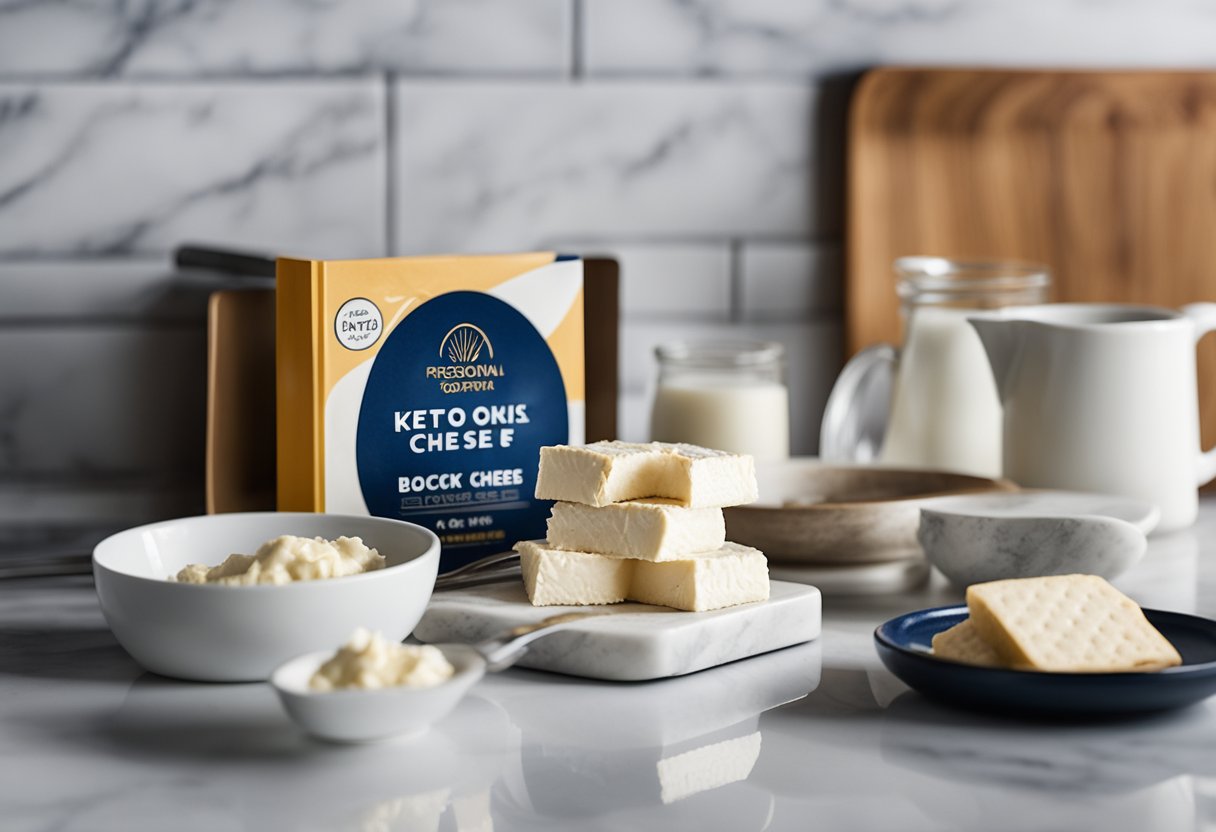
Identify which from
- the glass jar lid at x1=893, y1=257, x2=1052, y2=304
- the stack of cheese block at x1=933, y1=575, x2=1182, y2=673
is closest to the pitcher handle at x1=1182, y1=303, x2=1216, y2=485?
the glass jar lid at x1=893, y1=257, x2=1052, y2=304

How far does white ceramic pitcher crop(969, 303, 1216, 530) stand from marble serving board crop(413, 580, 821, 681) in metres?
0.35

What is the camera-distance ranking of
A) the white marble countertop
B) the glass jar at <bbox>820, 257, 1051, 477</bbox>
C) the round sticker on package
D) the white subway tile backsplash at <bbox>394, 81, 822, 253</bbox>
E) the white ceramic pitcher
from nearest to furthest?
the white marble countertop → the round sticker on package → the white ceramic pitcher → the glass jar at <bbox>820, 257, 1051, 477</bbox> → the white subway tile backsplash at <bbox>394, 81, 822, 253</bbox>

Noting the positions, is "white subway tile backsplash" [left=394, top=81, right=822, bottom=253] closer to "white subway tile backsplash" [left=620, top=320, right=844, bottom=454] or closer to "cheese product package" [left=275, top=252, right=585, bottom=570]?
"white subway tile backsplash" [left=620, top=320, right=844, bottom=454]

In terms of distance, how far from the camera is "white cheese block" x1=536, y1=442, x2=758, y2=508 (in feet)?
2.55

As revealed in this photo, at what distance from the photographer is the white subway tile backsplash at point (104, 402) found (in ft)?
4.20

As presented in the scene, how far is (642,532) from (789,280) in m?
0.65

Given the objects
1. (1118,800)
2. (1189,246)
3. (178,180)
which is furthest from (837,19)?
(1118,800)

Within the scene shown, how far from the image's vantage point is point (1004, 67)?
53.8 inches

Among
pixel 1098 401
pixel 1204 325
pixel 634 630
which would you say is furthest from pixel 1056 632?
pixel 1204 325

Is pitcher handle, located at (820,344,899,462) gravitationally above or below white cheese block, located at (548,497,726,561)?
above

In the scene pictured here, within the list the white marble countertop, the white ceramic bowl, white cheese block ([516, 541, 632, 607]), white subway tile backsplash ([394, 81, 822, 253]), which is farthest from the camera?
white subway tile backsplash ([394, 81, 822, 253])

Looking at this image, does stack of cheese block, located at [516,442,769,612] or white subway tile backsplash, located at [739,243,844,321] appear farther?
white subway tile backsplash, located at [739,243,844,321]

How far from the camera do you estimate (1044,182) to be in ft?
4.49

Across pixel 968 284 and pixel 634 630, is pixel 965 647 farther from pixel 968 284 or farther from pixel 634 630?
pixel 968 284
